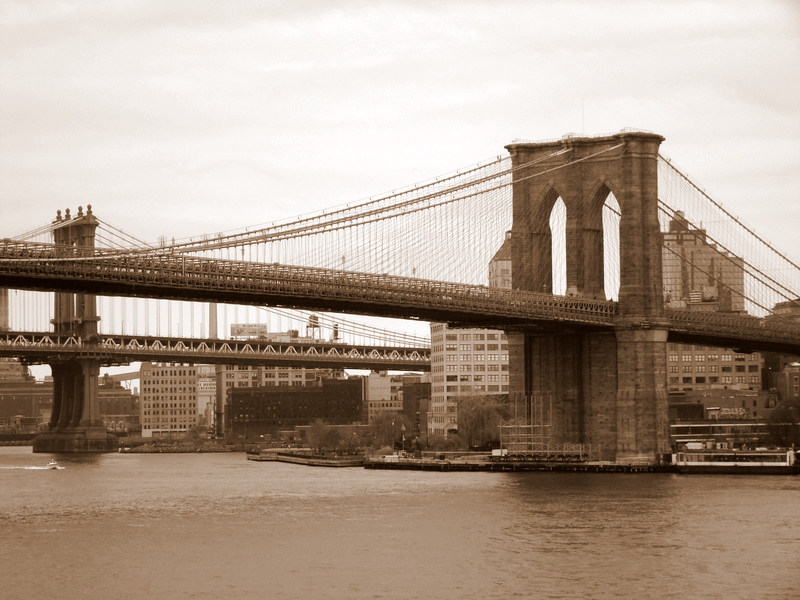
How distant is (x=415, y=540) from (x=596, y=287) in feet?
84.8

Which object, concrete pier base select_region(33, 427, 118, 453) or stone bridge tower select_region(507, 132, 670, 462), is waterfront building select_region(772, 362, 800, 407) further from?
stone bridge tower select_region(507, 132, 670, 462)

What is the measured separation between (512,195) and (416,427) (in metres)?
45.4

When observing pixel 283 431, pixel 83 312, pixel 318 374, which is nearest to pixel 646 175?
pixel 83 312

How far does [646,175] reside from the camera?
57438mm

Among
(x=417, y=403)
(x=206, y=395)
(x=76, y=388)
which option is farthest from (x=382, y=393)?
(x=76, y=388)

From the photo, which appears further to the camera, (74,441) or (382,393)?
(382,393)

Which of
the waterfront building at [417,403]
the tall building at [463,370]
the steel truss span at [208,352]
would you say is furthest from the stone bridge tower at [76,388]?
the tall building at [463,370]

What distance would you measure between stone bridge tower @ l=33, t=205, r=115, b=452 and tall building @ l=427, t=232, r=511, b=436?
23.9 metres

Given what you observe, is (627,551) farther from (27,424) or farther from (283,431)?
(27,424)

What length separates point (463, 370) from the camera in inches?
3531

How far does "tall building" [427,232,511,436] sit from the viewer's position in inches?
3479

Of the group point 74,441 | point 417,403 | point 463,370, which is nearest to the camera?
point 463,370

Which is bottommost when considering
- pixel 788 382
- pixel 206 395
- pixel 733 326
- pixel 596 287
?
pixel 788 382

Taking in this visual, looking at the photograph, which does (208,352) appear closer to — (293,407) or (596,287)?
(293,407)
